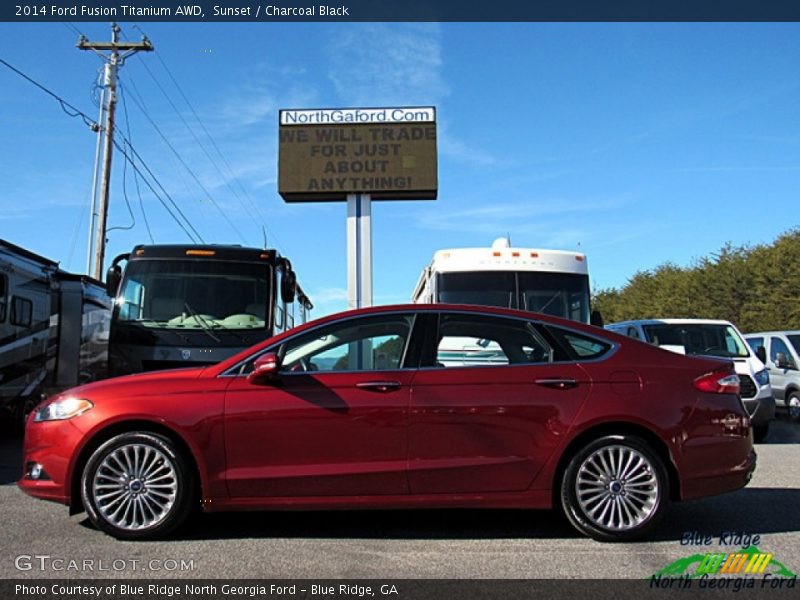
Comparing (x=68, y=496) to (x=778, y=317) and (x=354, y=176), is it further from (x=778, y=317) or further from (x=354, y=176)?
(x=778, y=317)

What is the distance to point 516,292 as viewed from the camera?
36.4ft

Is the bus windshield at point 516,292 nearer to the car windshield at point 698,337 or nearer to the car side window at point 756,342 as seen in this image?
the car windshield at point 698,337

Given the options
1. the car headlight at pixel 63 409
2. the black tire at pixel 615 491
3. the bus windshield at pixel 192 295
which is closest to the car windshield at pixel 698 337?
the bus windshield at pixel 192 295

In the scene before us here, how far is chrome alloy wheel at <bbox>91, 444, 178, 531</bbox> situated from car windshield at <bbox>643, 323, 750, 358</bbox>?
360 inches

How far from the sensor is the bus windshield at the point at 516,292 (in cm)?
1109

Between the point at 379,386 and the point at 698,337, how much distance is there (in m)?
8.84

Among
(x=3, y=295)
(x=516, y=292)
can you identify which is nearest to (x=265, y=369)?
(x=516, y=292)

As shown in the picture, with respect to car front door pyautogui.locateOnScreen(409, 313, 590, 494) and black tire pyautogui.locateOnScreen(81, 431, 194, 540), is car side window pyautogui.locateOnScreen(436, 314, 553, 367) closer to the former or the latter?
car front door pyautogui.locateOnScreen(409, 313, 590, 494)

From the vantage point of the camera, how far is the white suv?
13.8 m

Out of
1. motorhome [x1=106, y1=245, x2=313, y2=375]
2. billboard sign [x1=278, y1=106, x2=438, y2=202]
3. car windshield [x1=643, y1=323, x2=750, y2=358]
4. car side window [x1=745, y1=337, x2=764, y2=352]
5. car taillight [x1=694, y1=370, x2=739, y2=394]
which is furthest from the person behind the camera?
billboard sign [x1=278, y1=106, x2=438, y2=202]

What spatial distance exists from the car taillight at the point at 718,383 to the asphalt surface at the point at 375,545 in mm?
1040

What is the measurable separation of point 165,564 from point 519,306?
7557 millimetres

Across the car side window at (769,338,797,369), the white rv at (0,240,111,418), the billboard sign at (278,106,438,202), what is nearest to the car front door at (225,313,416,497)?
the white rv at (0,240,111,418)

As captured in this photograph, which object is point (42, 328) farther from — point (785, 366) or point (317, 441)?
point (785, 366)
